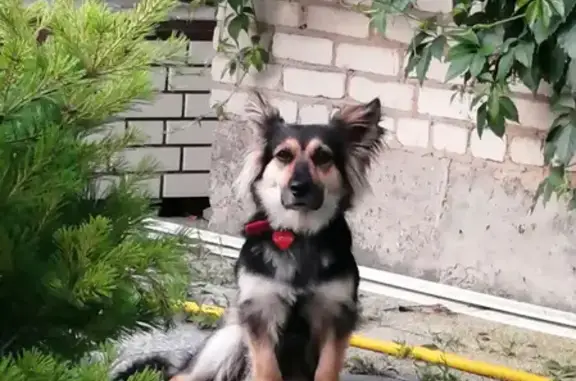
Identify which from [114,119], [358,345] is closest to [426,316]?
[358,345]

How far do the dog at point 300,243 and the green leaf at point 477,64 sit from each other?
85cm

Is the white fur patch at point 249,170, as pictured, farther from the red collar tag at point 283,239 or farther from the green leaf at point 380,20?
the green leaf at point 380,20

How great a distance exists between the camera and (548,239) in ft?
14.6

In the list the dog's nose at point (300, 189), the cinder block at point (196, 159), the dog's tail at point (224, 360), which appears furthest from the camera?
the cinder block at point (196, 159)

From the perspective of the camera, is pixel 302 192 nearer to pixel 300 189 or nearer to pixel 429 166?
pixel 300 189

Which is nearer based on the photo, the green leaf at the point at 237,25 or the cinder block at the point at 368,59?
the cinder block at the point at 368,59

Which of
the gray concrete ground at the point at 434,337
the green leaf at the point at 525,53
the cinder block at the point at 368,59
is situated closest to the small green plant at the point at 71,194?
the gray concrete ground at the point at 434,337

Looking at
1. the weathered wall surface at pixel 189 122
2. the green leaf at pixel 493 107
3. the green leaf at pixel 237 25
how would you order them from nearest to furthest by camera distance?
the green leaf at pixel 493 107, the green leaf at pixel 237 25, the weathered wall surface at pixel 189 122

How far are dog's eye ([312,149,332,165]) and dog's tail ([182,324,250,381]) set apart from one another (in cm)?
54

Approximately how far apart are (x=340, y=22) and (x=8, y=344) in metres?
3.56

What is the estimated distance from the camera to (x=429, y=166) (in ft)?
15.6

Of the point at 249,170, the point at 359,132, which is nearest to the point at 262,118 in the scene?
the point at 249,170

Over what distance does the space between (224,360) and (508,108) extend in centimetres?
153

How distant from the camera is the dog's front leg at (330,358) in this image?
3002mm
